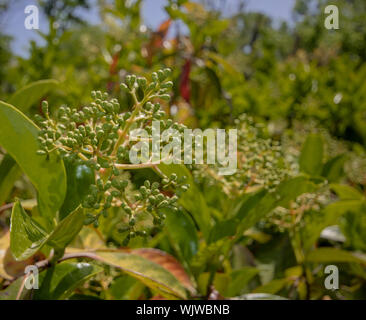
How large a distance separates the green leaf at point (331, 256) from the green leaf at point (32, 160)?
2.47ft

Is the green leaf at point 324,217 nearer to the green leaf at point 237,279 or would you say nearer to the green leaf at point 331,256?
the green leaf at point 331,256

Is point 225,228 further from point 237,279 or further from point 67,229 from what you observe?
point 67,229

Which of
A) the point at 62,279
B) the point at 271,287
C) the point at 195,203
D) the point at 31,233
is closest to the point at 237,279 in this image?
the point at 271,287

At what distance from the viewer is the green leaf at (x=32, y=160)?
678mm

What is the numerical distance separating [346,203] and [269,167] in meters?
0.40

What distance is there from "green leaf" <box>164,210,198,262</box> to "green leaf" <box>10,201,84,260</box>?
0.30 meters

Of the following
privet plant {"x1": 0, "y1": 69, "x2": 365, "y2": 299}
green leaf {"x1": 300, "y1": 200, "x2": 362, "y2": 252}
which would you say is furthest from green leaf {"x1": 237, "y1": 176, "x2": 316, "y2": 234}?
green leaf {"x1": 300, "y1": 200, "x2": 362, "y2": 252}

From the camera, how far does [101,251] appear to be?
81 centimetres

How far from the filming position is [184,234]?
37.0 inches

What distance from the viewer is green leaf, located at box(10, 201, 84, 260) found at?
0.56 meters

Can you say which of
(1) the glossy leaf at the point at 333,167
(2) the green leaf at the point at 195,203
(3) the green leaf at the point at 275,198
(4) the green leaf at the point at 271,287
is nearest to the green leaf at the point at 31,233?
(2) the green leaf at the point at 195,203

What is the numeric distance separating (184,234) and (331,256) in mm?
476

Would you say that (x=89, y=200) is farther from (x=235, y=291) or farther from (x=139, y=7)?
(x=139, y=7)

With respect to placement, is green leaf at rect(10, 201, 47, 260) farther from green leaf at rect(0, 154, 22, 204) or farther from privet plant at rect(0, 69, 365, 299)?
green leaf at rect(0, 154, 22, 204)
